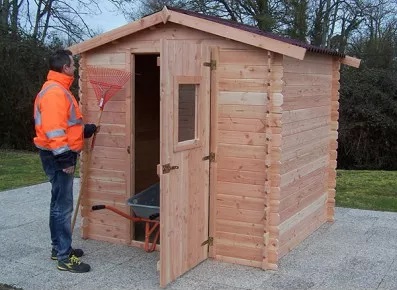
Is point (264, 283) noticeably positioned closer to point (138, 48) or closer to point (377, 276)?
point (377, 276)

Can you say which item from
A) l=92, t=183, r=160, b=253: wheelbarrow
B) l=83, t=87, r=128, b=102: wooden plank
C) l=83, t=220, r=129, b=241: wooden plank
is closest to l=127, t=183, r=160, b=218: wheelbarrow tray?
l=92, t=183, r=160, b=253: wheelbarrow

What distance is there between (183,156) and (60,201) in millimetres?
1269

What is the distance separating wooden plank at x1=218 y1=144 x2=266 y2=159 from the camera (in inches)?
205

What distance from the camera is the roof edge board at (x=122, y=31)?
5411 mm

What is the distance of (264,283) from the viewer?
4867mm

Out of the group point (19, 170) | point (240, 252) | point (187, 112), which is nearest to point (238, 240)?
point (240, 252)

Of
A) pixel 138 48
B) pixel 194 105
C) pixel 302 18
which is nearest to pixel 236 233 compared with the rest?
pixel 194 105

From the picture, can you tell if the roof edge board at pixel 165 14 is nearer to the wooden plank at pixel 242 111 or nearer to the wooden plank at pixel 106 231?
the wooden plank at pixel 242 111

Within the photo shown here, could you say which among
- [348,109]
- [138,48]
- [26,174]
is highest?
[138,48]

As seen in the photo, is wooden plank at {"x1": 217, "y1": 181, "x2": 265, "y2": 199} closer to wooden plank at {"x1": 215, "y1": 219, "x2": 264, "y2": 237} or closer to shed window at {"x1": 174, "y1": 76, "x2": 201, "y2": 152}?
wooden plank at {"x1": 215, "y1": 219, "x2": 264, "y2": 237}

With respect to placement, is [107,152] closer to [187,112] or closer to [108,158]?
[108,158]

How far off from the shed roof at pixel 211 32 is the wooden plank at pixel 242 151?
955mm

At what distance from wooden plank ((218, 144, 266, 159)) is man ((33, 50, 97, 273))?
4.51 feet

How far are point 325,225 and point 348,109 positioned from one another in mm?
10426
